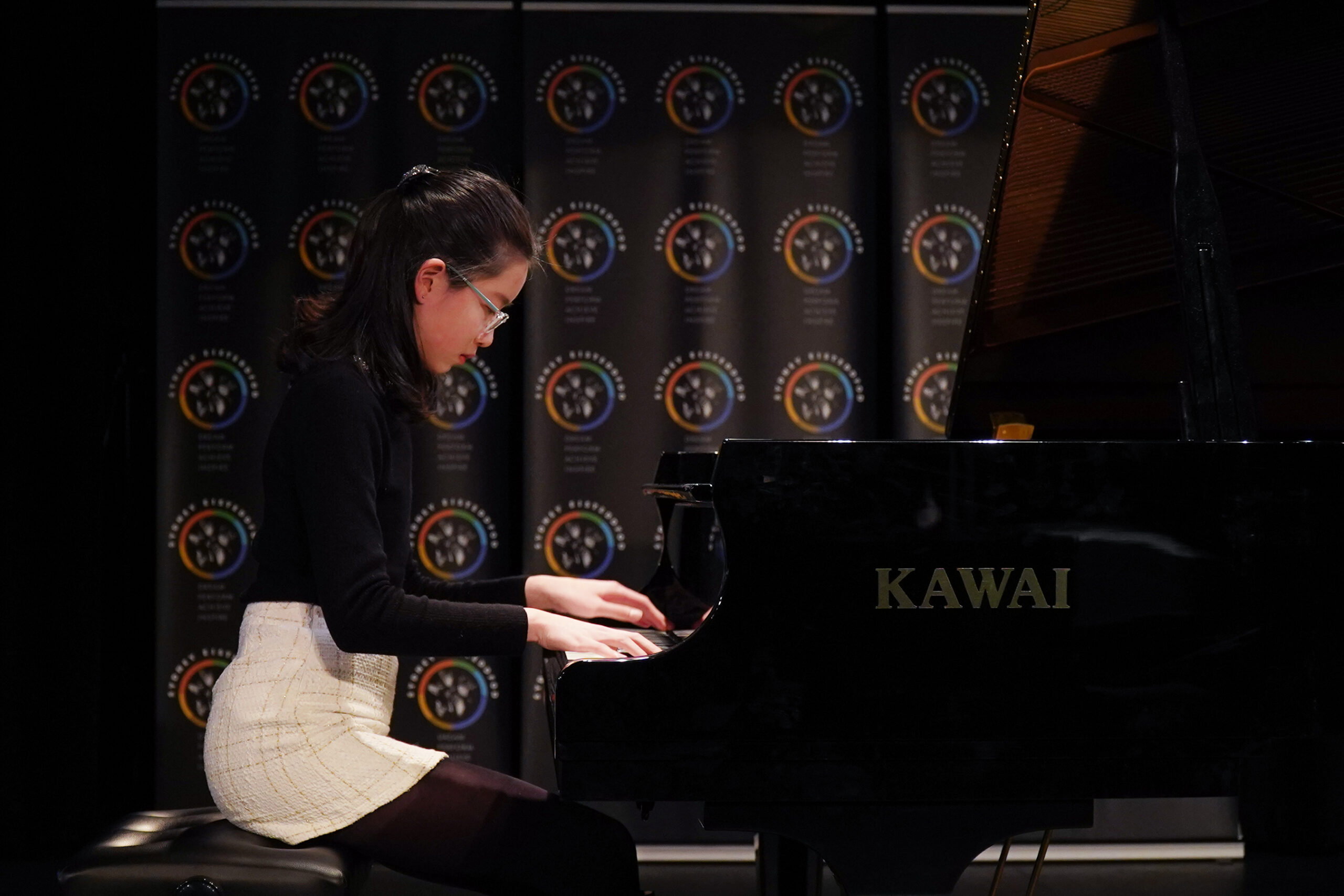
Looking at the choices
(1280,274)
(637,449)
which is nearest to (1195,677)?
(1280,274)

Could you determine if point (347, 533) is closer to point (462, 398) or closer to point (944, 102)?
point (462, 398)

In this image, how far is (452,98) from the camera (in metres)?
3.42

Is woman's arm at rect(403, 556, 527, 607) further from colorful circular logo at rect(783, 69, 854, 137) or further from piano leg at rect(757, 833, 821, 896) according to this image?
colorful circular logo at rect(783, 69, 854, 137)

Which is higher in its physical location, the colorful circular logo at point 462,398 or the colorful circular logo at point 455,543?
the colorful circular logo at point 462,398

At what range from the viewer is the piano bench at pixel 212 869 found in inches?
59.6

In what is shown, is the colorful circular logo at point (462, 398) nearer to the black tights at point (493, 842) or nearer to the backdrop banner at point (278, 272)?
the backdrop banner at point (278, 272)

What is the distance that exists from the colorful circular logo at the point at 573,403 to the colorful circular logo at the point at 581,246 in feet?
0.86

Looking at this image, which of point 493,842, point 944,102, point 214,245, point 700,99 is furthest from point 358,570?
point 944,102

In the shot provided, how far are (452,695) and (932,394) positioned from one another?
164 cm

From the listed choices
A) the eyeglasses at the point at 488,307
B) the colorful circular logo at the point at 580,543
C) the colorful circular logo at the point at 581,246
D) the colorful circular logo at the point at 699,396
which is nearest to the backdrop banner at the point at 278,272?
the colorful circular logo at the point at 580,543

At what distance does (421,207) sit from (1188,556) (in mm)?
1118

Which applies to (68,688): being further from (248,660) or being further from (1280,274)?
(1280,274)

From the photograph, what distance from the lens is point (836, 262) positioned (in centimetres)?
341

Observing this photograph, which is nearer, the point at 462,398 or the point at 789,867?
the point at 789,867
